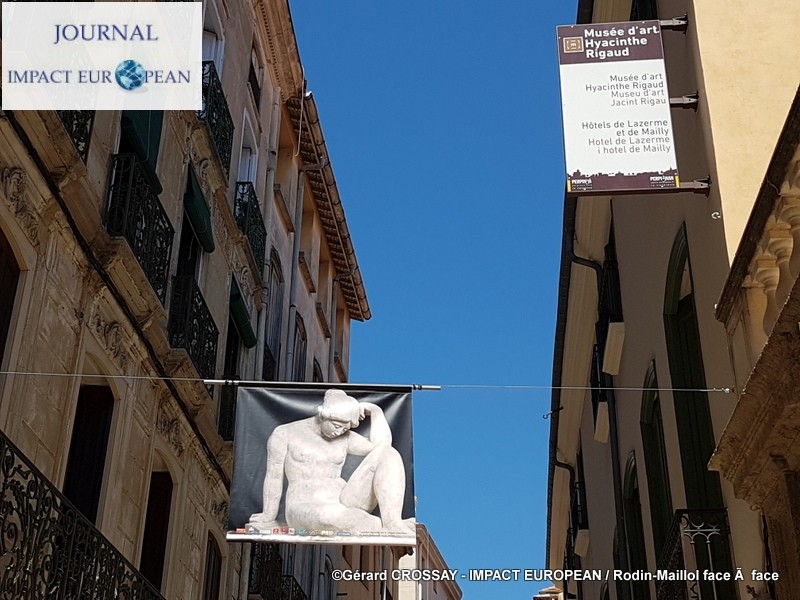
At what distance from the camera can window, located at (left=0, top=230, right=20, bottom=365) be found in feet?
29.3

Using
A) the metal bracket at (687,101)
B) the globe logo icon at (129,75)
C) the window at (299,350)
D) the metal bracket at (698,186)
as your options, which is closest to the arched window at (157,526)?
the globe logo icon at (129,75)

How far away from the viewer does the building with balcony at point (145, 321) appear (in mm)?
9047

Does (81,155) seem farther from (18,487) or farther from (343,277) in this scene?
(343,277)

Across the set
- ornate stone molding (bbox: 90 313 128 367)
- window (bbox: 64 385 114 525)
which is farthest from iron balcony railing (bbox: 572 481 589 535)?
window (bbox: 64 385 114 525)

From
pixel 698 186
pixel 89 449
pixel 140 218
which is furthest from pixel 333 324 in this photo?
pixel 698 186

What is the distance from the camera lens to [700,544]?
9.43 metres

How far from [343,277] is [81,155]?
18.3 m

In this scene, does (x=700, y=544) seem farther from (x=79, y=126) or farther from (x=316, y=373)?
(x=316, y=373)

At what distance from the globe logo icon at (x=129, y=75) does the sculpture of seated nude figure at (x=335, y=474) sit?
3527 mm

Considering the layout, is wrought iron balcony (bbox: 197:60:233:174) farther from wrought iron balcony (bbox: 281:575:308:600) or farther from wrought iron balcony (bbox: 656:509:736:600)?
wrought iron balcony (bbox: 656:509:736:600)

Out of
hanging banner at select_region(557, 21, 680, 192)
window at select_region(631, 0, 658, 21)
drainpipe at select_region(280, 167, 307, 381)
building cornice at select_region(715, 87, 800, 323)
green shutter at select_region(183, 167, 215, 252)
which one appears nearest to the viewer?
building cornice at select_region(715, 87, 800, 323)

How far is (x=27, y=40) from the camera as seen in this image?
29.6 ft

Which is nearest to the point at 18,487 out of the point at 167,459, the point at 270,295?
the point at 167,459

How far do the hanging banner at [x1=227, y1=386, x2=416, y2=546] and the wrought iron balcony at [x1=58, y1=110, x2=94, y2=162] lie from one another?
2998mm
